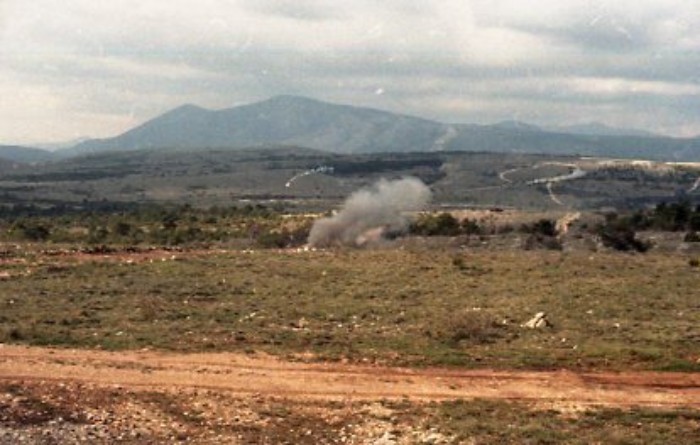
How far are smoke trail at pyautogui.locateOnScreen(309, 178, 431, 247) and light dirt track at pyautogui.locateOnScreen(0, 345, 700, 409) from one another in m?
38.5

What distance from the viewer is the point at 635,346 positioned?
2498cm

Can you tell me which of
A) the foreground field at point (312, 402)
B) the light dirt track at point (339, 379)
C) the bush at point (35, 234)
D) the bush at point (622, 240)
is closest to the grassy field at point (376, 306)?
the light dirt track at point (339, 379)

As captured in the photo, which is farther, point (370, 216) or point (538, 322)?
point (370, 216)

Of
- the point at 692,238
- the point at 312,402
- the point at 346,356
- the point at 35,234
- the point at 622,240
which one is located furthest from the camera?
the point at 35,234

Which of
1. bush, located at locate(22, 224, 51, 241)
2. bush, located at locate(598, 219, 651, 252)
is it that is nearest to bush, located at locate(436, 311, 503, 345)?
bush, located at locate(598, 219, 651, 252)

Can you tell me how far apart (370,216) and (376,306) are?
34.1 metres

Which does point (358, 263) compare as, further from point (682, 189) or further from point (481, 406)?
point (682, 189)

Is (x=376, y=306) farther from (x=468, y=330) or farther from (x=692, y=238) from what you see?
(x=692, y=238)

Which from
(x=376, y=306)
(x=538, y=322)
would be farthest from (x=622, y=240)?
(x=538, y=322)

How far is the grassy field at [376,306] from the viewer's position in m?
25.0

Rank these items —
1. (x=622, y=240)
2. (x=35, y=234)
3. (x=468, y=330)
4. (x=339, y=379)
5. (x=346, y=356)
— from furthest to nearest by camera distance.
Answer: (x=35, y=234), (x=622, y=240), (x=468, y=330), (x=346, y=356), (x=339, y=379)

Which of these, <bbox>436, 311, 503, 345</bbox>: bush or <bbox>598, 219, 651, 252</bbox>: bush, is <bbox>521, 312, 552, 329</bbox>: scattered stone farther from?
<bbox>598, 219, 651, 252</bbox>: bush

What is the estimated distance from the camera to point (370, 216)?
216 ft

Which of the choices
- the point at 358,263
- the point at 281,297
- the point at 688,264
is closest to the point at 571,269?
the point at 688,264
